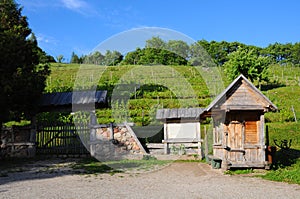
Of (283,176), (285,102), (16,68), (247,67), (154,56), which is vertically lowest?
(283,176)

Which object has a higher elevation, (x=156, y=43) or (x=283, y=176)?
(x=156, y=43)

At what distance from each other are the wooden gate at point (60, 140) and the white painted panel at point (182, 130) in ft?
15.6

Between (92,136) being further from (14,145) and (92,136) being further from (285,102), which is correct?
(285,102)

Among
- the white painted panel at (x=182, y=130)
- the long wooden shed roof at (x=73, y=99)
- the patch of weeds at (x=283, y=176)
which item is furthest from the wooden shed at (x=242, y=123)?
the long wooden shed roof at (x=73, y=99)

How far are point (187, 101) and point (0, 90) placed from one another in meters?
19.0

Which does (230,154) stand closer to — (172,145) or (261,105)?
(261,105)

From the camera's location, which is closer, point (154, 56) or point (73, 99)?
point (73, 99)

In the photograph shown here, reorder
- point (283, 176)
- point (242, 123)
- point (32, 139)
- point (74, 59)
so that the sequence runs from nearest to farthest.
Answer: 1. point (283, 176)
2. point (242, 123)
3. point (32, 139)
4. point (74, 59)

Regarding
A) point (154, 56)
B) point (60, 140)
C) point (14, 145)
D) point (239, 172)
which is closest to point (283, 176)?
point (239, 172)

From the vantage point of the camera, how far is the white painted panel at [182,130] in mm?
18109

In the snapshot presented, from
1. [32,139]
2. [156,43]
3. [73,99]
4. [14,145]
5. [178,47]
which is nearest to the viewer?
[14,145]

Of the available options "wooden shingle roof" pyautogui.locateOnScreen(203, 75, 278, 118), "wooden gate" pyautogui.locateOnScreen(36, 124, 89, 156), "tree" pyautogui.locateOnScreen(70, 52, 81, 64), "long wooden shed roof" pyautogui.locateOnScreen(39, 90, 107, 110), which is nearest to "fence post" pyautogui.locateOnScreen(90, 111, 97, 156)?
"wooden gate" pyautogui.locateOnScreen(36, 124, 89, 156)

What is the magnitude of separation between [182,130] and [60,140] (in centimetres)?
690

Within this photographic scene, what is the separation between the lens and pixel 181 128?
18.3m
